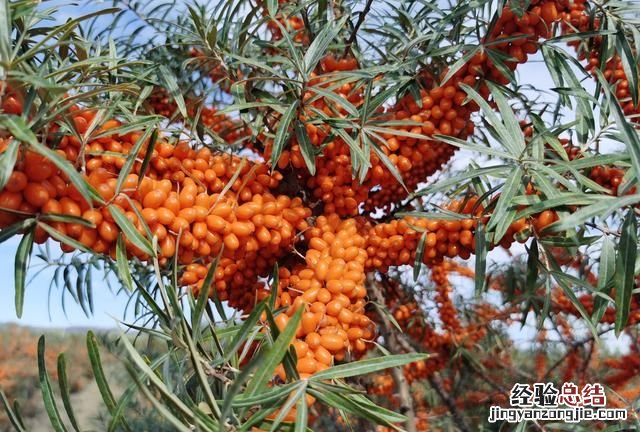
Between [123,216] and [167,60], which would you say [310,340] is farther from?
[167,60]

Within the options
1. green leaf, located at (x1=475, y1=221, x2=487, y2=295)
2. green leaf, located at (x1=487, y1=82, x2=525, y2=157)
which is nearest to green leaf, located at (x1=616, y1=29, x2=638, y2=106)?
green leaf, located at (x1=487, y1=82, x2=525, y2=157)

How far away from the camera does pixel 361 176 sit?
769 mm

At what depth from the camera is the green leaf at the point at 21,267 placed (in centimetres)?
57

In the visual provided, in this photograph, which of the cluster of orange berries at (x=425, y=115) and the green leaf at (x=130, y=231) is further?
the cluster of orange berries at (x=425, y=115)

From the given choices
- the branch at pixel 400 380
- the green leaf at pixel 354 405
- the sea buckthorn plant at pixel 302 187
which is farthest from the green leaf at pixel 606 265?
the branch at pixel 400 380

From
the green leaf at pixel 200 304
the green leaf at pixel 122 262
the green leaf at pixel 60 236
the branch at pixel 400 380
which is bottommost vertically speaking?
the branch at pixel 400 380

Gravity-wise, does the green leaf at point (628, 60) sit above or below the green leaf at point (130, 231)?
above

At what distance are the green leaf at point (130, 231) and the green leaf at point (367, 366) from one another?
220 millimetres

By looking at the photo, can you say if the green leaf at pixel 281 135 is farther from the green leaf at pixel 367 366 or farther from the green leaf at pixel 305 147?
the green leaf at pixel 367 366

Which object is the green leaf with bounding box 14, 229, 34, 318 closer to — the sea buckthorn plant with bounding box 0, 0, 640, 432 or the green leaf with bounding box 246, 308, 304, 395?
the sea buckthorn plant with bounding box 0, 0, 640, 432

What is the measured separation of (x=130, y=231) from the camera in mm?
597

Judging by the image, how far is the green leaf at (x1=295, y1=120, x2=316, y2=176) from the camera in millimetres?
762

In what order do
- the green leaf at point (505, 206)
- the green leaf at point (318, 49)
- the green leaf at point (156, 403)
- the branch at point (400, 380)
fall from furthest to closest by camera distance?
the branch at point (400, 380) < the green leaf at point (318, 49) < the green leaf at point (505, 206) < the green leaf at point (156, 403)

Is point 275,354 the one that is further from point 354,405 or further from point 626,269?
point 626,269
